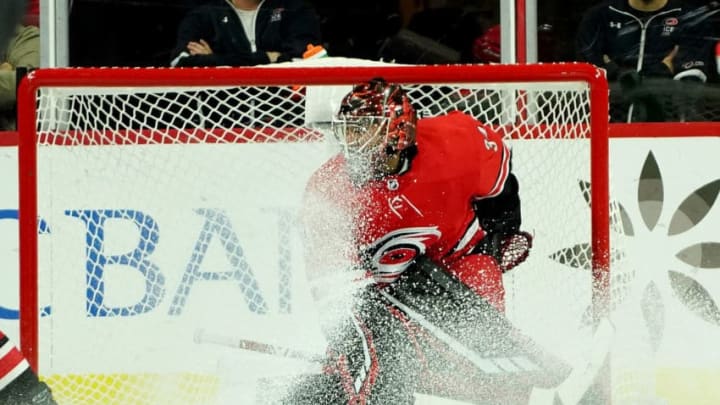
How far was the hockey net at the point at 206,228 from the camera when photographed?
305 centimetres

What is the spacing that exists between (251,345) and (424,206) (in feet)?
2.44

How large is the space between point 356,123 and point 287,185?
0.76 m

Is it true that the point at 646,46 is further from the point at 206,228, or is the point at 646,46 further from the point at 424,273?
the point at 206,228

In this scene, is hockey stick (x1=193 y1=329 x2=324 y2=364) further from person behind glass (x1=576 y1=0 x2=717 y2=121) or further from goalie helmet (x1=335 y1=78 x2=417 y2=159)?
person behind glass (x1=576 y1=0 x2=717 y2=121)

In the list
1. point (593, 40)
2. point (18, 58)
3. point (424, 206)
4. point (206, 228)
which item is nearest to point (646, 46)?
point (593, 40)

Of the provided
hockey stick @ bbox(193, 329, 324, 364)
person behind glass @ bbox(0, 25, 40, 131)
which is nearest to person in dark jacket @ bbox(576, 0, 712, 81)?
hockey stick @ bbox(193, 329, 324, 364)

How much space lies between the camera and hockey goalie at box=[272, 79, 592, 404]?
270 centimetres

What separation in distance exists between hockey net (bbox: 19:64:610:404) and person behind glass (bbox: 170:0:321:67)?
0.20 meters

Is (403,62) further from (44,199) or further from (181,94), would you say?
(44,199)

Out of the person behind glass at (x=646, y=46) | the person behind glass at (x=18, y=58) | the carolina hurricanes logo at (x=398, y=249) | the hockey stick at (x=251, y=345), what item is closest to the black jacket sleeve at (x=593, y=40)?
the person behind glass at (x=646, y=46)

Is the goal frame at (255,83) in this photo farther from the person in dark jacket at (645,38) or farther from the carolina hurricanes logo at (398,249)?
the person in dark jacket at (645,38)

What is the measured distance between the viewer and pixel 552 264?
10.3ft

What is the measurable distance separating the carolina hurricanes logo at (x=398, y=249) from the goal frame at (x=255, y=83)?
0.34 m

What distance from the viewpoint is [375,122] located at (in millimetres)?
2535
